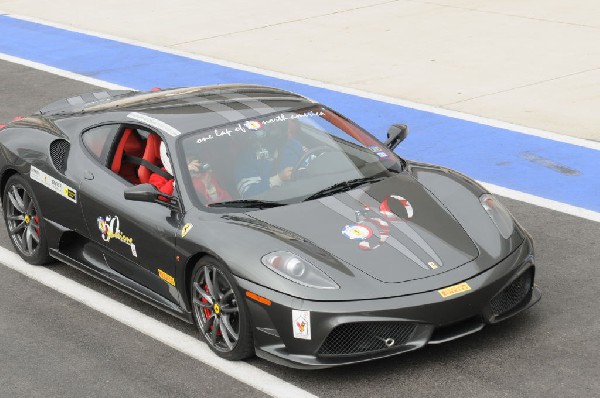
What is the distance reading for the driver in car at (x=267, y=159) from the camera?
784 cm

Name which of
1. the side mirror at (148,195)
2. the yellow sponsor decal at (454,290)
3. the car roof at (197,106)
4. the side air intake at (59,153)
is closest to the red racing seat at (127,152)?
the car roof at (197,106)

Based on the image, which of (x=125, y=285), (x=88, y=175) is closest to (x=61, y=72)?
(x=88, y=175)

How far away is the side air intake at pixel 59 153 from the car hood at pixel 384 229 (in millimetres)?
1918

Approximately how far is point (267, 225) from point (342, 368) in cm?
96

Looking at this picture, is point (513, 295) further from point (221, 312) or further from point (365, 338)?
point (221, 312)

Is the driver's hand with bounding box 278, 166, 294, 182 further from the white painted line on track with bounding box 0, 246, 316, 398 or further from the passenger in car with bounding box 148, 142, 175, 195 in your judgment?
the white painted line on track with bounding box 0, 246, 316, 398

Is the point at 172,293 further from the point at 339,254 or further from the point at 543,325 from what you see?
the point at 543,325

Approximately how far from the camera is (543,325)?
7.57 m

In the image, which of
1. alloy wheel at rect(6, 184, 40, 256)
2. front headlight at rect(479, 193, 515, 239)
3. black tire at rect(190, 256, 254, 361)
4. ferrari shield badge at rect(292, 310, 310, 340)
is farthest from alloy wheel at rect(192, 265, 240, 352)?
alloy wheel at rect(6, 184, 40, 256)

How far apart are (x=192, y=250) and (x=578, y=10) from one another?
11670mm

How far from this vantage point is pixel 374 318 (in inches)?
266

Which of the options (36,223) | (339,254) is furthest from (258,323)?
(36,223)

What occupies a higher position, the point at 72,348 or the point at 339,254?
the point at 339,254

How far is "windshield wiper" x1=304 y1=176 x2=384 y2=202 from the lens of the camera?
7.77 metres
